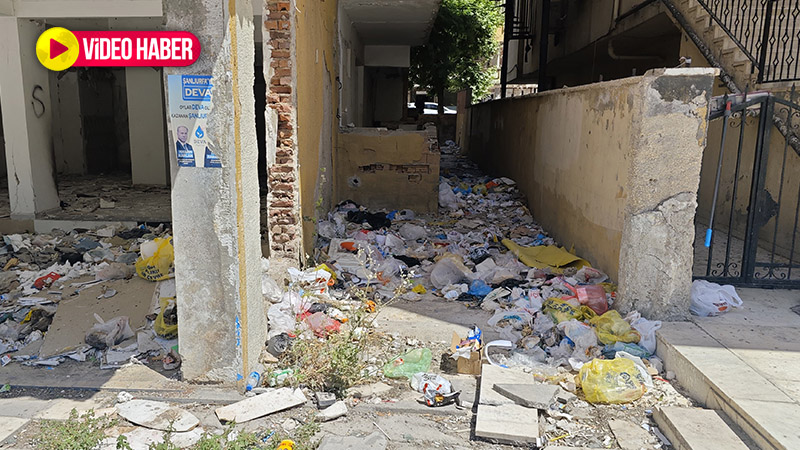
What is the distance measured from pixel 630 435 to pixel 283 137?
393cm

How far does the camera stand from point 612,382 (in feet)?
12.3

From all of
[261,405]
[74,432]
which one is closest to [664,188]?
[261,405]

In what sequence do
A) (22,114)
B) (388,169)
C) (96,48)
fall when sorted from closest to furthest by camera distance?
1. (96,48)
2. (22,114)
3. (388,169)

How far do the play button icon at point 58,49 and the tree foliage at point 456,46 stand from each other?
16295mm

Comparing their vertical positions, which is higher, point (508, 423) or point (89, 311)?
point (89, 311)

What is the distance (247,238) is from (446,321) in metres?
2.05

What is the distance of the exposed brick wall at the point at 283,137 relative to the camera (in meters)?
5.45

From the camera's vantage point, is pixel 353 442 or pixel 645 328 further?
pixel 645 328

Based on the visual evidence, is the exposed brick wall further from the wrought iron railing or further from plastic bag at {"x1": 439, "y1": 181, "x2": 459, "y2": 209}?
the wrought iron railing

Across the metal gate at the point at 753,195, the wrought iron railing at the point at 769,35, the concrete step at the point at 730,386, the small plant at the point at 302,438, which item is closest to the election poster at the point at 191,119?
the small plant at the point at 302,438

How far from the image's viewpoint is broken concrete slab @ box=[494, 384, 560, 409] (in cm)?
361

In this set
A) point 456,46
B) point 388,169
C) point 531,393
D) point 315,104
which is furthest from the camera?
point 456,46

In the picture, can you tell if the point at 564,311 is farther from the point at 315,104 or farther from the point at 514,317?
the point at 315,104

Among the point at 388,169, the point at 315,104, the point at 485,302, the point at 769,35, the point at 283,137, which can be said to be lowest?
the point at 485,302
